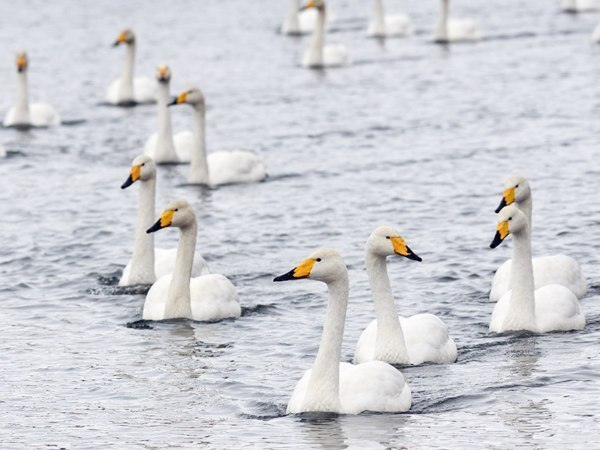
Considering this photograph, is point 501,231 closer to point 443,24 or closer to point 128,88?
point 128,88

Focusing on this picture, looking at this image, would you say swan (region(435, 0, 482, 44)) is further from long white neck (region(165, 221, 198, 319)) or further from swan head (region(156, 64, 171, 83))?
long white neck (region(165, 221, 198, 319))

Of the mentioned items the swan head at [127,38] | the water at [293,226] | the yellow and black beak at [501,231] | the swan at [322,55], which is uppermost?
the swan head at [127,38]

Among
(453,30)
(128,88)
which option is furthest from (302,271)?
(453,30)

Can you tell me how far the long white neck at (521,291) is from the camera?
1738 centimetres

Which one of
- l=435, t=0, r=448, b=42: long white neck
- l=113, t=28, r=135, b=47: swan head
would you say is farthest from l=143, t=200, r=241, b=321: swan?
l=435, t=0, r=448, b=42: long white neck

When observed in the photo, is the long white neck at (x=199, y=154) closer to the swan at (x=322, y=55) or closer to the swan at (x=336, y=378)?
the swan at (x=336, y=378)

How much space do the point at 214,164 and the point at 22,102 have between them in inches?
276

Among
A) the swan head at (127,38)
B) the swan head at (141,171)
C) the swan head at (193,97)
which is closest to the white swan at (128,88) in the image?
the swan head at (127,38)

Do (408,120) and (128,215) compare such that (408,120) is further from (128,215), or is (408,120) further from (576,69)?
(128,215)

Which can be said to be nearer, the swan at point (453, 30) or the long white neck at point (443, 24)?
the swan at point (453, 30)

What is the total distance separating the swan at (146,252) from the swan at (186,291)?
1.13m

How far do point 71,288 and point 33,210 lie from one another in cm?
517

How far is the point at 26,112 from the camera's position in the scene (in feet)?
108

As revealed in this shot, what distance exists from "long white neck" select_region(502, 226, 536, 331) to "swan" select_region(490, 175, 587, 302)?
1197 millimetres
